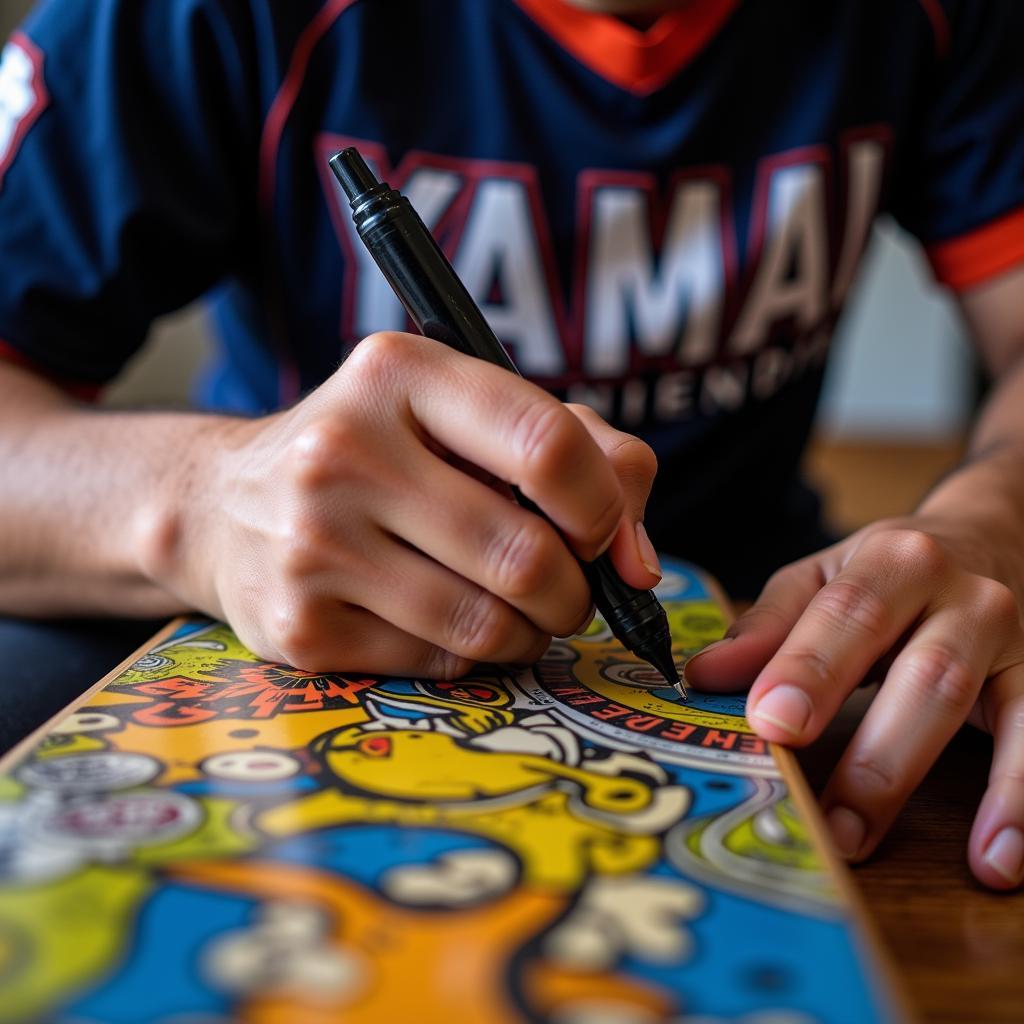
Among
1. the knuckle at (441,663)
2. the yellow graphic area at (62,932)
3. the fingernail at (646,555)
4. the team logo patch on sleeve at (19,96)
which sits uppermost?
the team logo patch on sleeve at (19,96)

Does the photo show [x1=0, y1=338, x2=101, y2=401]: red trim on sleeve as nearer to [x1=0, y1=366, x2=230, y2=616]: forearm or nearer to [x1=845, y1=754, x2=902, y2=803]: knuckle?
[x1=0, y1=366, x2=230, y2=616]: forearm

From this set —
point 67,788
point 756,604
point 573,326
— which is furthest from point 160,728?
point 573,326

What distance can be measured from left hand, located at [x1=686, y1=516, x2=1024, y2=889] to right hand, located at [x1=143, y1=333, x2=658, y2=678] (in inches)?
2.3

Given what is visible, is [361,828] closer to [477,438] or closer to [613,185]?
[477,438]

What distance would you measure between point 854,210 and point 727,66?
141mm

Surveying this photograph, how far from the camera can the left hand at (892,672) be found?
0.35 metres

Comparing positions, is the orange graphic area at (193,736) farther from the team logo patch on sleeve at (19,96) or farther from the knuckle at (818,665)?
the team logo patch on sleeve at (19,96)

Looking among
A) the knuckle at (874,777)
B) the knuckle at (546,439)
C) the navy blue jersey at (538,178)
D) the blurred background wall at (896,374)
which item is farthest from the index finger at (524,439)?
the blurred background wall at (896,374)

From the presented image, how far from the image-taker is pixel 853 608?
0.40m

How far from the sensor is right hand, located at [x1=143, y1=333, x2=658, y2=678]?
0.37m

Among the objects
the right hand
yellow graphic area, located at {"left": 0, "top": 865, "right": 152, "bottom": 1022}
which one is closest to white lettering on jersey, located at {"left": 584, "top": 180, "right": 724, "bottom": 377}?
the right hand

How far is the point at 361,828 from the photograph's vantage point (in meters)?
0.28

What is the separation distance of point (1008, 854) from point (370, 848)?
20cm

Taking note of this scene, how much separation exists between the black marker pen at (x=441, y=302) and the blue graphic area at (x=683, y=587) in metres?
0.13
